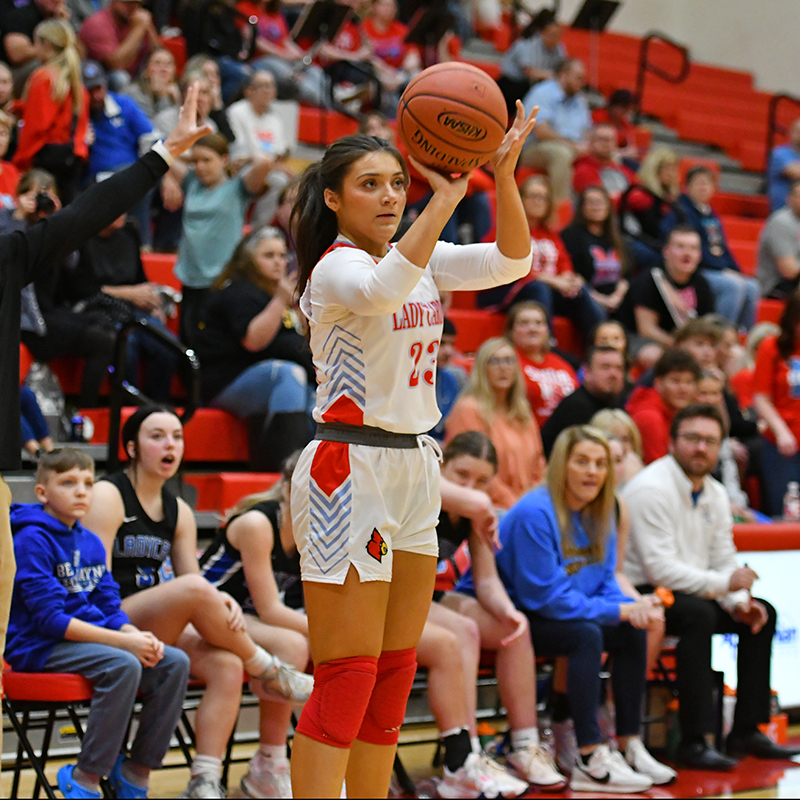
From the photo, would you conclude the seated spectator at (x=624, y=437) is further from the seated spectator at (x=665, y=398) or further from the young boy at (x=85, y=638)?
the young boy at (x=85, y=638)

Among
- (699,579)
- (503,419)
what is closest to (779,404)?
(503,419)

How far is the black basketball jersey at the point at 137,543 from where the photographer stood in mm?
3797

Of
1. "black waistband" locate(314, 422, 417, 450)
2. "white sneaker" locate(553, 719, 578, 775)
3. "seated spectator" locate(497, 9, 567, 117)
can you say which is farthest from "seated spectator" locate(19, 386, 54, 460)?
"seated spectator" locate(497, 9, 567, 117)

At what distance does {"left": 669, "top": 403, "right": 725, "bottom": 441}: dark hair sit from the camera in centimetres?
494

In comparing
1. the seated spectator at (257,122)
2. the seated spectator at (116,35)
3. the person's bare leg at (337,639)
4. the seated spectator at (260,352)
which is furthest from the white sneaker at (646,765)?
the seated spectator at (116,35)

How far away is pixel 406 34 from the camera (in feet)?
32.4

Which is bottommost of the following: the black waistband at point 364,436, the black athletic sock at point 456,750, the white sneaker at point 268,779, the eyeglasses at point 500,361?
the white sneaker at point 268,779

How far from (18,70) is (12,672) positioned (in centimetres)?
472

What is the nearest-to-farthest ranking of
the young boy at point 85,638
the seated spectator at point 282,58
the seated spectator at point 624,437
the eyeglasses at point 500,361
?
the young boy at point 85,638 → the seated spectator at point 624,437 → the eyeglasses at point 500,361 → the seated spectator at point 282,58

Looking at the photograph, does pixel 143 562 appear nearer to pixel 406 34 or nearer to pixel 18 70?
pixel 18 70

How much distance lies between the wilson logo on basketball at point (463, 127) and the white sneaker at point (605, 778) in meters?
2.66

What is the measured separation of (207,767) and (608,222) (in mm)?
4879

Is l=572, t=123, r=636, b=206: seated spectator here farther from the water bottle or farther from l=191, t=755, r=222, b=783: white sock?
l=191, t=755, r=222, b=783: white sock

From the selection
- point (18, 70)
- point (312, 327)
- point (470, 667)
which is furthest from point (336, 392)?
point (18, 70)
